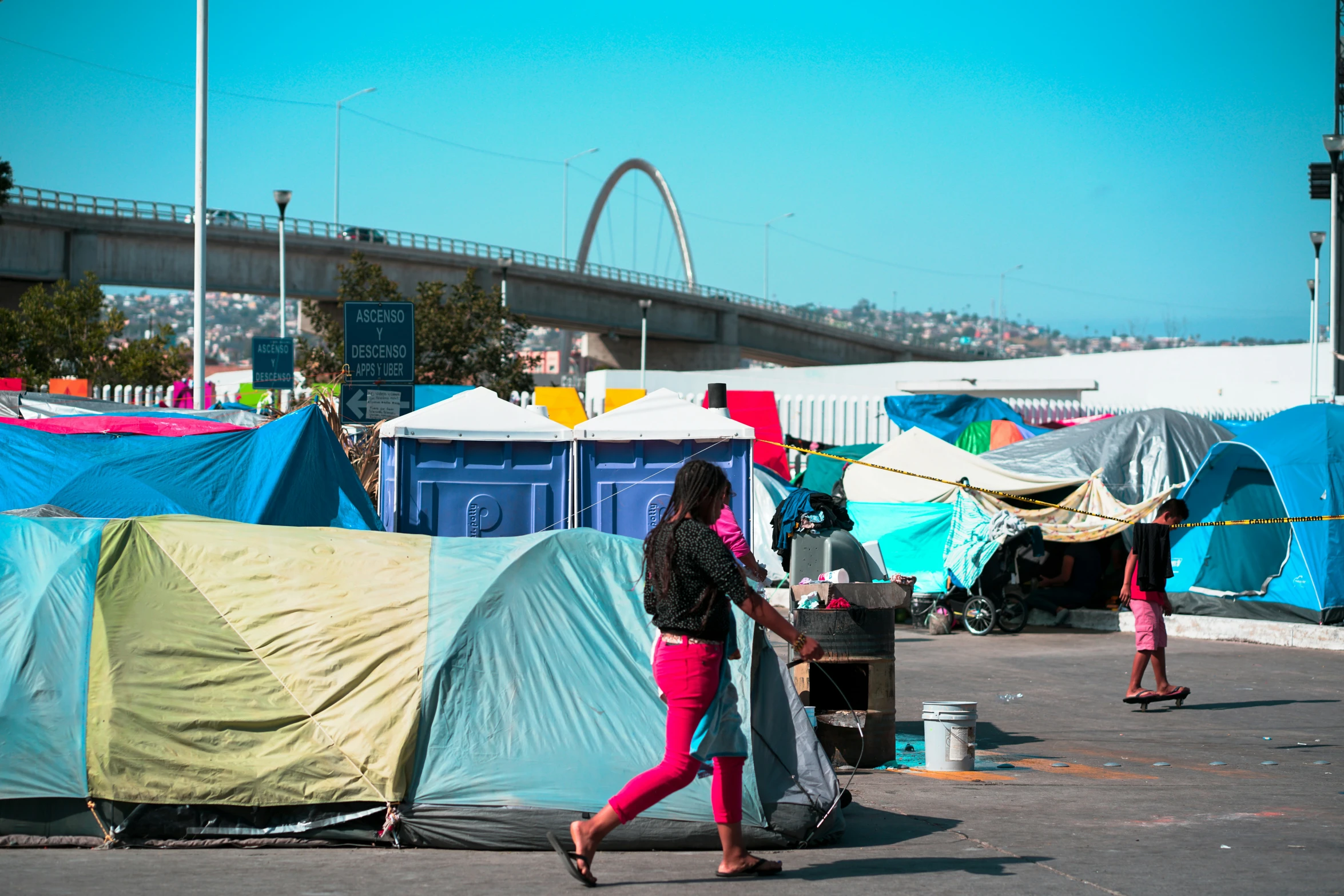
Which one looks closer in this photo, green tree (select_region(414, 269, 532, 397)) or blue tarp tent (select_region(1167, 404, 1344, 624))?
blue tarp tent (select_region(1167, 404, 1344, 624))

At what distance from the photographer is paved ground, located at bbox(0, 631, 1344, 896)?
18.0 ft

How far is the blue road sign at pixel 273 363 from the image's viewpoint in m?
19.8

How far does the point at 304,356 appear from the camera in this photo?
37906 mm

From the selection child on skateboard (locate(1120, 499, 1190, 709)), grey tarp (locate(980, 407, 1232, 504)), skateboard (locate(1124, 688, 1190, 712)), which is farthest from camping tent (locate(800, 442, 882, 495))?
skateboard (locate(1124, 688, 1190, 712))

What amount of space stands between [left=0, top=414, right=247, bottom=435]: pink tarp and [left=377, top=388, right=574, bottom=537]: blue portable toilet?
170 centimetres

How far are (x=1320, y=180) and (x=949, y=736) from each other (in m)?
22.9

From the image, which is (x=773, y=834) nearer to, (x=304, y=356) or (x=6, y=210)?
(x=304, y=356)

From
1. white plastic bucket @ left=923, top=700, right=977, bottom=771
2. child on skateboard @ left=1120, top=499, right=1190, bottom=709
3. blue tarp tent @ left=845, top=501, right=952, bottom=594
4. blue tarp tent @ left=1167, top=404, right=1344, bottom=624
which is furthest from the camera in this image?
blue tarp tent @ left=845, top=501, right=952, bottom=594

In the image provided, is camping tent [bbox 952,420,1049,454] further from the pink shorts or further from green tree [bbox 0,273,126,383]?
green tree [bbox 0,273,126,383]

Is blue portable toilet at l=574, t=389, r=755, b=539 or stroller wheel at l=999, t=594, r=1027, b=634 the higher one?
blue portable toilet at l=574, t=389, r=755, b=539

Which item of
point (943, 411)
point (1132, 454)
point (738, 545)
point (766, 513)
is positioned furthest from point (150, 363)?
point (738, 545)

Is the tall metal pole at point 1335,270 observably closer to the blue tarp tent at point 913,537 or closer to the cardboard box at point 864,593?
the blue tarp tent at point 913,537

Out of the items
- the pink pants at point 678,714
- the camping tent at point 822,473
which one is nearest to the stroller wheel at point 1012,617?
the camping tent at point 822,473

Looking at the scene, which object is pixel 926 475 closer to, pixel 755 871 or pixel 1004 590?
pixel 1004 590
